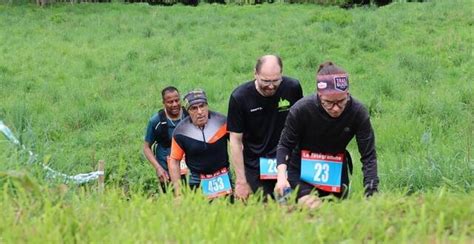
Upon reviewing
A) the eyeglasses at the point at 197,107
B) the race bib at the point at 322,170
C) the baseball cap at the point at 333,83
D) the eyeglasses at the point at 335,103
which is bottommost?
the race bib at the point at 322,170

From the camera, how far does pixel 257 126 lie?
20.5 feet

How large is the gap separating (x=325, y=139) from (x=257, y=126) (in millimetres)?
1118

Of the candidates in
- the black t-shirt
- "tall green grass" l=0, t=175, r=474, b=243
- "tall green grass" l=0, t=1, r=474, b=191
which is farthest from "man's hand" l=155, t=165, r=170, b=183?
"tall green grass" l=0, t=175, r=474, b=243

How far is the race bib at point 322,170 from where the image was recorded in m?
5.27

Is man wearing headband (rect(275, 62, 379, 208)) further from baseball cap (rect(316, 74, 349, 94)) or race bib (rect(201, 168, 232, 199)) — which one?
race bib (rect(201, 168, 232, 199))

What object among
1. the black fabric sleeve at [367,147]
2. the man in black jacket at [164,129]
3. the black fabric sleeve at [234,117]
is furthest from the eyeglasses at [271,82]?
the man in black jacket at [164,129]

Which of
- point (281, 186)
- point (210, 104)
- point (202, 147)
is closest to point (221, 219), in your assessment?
point (281, 186)

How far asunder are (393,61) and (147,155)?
8265 millimetres

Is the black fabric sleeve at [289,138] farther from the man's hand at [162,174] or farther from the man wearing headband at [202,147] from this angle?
the man's hand at [162,174]

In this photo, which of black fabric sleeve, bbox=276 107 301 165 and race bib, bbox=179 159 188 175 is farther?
race bib, bbox=179 159 188 175

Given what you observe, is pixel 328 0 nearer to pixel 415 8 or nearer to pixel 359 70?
pixel 415 8

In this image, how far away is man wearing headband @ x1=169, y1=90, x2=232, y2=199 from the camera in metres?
6.51

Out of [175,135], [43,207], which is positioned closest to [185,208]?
[43,207]

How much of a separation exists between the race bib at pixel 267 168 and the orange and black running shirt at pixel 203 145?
53 cm
